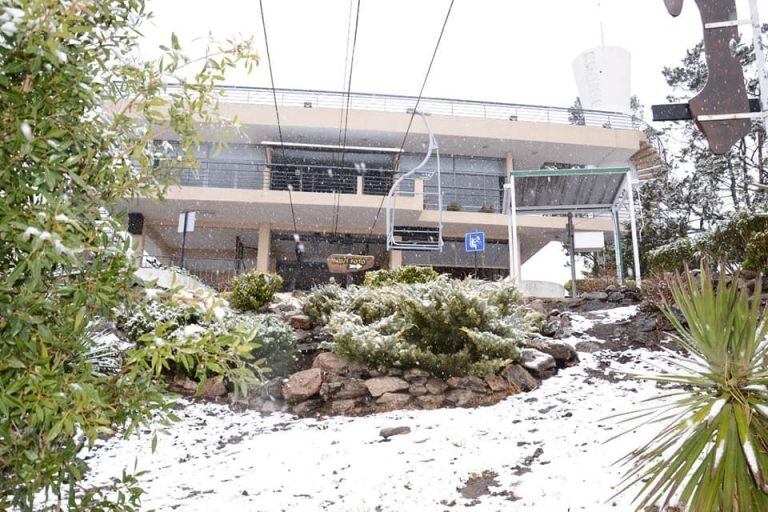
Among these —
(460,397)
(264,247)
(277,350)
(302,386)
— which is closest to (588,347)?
(460,397)

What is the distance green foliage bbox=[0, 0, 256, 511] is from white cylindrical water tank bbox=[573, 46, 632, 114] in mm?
25885

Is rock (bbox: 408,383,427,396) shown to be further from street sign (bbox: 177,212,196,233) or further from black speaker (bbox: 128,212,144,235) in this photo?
black speaker (bbox: 128,212,144,235)

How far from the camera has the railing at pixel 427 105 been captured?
21.2 m

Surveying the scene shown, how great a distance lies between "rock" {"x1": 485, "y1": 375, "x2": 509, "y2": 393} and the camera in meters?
5.97

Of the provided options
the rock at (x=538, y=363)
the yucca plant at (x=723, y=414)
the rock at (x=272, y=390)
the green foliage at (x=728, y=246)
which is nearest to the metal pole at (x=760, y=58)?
the yucca plant at (x=723, y=414)

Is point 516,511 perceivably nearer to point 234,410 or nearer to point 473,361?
point 473,361

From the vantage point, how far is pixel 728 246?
934cm

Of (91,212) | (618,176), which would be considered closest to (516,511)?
(91,212)

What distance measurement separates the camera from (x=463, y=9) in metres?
5.01

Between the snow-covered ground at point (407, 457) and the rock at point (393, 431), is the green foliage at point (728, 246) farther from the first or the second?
the rock at point (393, 431)

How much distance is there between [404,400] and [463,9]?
13.4ft

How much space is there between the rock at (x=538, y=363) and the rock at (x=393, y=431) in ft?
6.98

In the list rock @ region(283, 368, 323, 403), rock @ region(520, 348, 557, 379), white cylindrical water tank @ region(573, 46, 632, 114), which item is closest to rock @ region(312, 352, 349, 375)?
rock @ region(283, 368, 323, 403)

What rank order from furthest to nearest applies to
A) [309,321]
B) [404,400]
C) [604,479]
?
[309,321] < [404,400] < [604,479]
